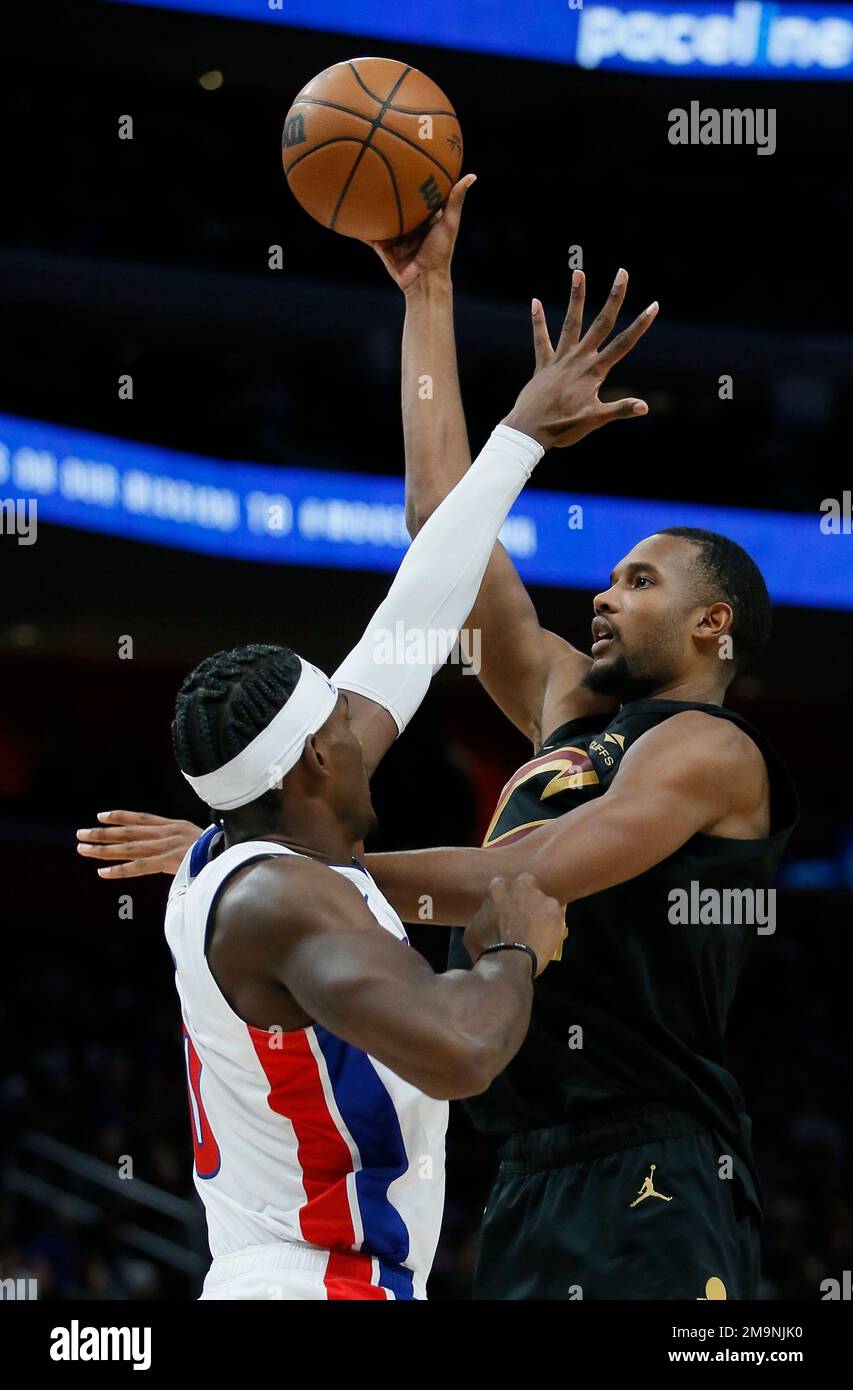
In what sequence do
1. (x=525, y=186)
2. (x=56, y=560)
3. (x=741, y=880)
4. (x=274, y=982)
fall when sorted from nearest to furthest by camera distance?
(x=274, y=982), (x=741, y=880), (x=56, y=560), (x=525, y=186)

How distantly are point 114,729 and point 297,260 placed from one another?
4237mm

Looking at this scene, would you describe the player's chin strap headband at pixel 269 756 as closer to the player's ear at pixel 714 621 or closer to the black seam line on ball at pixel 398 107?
the player's ear at pixel 714 621

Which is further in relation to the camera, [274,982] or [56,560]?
[56,560]

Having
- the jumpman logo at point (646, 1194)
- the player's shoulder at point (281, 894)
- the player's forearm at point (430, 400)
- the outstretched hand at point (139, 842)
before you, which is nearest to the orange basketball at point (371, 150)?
the player's forearm at point (430, 400)

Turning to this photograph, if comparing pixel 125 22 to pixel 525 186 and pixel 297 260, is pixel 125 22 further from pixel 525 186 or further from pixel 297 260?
pixel 525 186

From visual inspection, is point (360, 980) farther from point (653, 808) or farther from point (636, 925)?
point (636, 925)

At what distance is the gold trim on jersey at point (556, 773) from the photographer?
152 inches

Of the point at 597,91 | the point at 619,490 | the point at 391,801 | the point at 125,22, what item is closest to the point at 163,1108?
the point at 391,801

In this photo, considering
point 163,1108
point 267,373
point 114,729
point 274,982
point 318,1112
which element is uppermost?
point 267,373

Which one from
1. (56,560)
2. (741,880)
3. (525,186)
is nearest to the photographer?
(741,880)

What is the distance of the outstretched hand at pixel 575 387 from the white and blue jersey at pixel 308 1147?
3.92 feet

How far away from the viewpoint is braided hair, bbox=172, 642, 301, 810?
9.51ft

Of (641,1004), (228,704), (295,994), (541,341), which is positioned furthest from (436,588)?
(295,994)

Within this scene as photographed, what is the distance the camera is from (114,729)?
1453 cm
